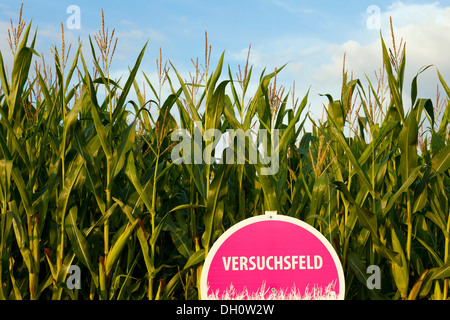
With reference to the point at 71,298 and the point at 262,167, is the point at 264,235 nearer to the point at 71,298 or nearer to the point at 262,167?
the point at 262,167

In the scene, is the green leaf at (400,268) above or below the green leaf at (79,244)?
below

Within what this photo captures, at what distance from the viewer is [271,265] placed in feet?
6.96

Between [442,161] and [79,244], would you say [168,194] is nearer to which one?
[79,244]

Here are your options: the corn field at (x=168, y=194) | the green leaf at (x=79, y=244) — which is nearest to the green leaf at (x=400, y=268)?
the corn field at (x=168, y=194)

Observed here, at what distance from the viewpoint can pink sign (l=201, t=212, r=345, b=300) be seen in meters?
2.12

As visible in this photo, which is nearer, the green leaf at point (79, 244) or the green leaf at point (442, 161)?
the green leaf at point (79, 244)

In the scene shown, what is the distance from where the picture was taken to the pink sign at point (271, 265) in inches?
83.4

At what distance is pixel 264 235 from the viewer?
2.13 metres

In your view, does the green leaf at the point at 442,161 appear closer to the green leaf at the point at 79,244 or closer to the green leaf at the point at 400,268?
the green leaf at the point at 400,268

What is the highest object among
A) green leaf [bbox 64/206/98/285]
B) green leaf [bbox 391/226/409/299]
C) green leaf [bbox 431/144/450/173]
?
green leaf [bbox 431/144/450/173]

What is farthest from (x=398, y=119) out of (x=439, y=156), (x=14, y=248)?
(x=14, y=248)

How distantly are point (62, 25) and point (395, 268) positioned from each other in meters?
2.42

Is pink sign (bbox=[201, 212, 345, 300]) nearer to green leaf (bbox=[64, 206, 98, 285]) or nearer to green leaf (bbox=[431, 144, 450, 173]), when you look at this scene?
green leaf (bbox=[64, 206, 98, 285])

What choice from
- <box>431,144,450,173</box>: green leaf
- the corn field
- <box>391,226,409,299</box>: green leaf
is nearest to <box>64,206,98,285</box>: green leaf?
the corn field
